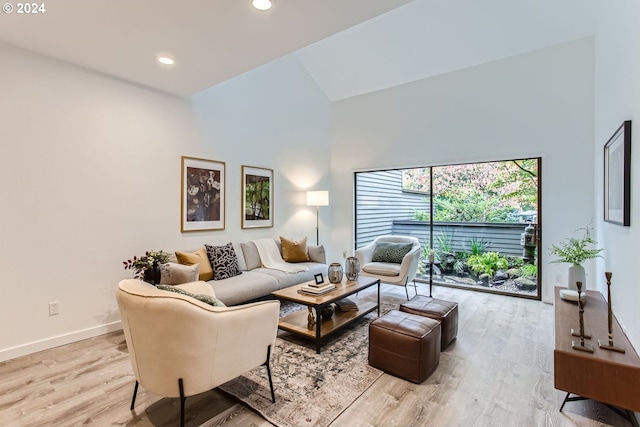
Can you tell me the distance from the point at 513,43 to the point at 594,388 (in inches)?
169

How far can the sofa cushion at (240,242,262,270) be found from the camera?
14.2 ft

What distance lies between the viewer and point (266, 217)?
4984 millimetres

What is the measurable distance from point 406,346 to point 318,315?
31.3 inches

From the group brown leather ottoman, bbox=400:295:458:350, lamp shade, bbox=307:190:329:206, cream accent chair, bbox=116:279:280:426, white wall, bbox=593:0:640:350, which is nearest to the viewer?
cream accent chair, bbox=116:279:280:426

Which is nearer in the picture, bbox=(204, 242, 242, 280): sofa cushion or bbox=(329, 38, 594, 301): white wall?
bbox=(204, 242, 242, 280): sofa cushion

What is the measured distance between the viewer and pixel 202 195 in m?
4.09

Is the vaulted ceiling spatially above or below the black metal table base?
above

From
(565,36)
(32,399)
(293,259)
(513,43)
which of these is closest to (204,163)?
(293,259)

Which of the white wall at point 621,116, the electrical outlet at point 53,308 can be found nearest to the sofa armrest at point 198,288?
the electrical outlet at point 53,308

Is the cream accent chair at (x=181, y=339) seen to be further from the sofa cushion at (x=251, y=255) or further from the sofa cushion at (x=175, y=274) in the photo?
the sofa cushion at (x=251, y=255)

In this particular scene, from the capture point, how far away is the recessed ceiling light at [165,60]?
282cm

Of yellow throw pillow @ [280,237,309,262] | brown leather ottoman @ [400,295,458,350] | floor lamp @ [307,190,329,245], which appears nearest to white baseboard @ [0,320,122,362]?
yellow throw pillow @ [280,237,309,262]

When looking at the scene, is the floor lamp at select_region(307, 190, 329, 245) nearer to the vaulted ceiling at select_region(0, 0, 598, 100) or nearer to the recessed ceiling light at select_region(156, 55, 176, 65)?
the vaulted ceiling at select_region(0, 0, 598, 100)

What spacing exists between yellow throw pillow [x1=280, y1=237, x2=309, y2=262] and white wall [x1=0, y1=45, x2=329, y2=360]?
846mm
